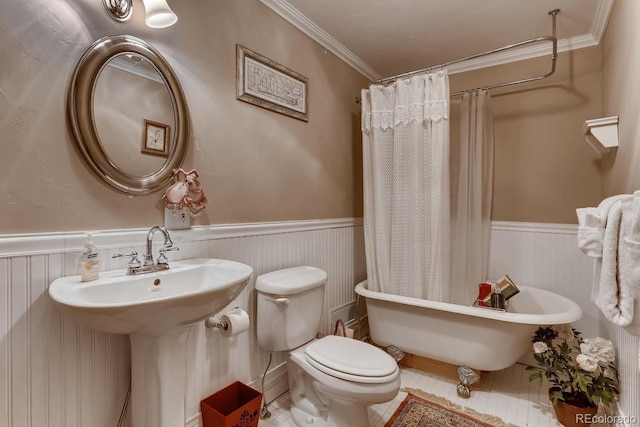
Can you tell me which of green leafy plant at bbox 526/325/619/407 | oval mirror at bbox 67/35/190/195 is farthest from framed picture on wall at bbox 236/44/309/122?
green leafy plant at bbox 526/325/619/407

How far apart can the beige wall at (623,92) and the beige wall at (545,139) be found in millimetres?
225

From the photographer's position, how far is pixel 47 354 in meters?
1.11

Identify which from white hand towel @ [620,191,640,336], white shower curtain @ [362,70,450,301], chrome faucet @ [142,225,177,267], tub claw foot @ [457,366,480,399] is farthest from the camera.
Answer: white shower curtain @ [362,70,450,301]

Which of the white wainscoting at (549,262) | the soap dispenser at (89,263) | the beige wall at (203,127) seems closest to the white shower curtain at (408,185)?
the beige wall at (203,127)

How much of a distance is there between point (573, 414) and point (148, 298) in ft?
7.08

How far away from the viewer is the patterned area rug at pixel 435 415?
5.73 ft

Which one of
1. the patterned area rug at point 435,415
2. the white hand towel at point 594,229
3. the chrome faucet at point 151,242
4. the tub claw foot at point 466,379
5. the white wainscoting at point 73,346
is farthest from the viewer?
the tub claw foot at point 466,379

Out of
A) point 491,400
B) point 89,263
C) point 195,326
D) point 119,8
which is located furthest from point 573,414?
point 119,8

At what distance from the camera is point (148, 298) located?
3.67ft

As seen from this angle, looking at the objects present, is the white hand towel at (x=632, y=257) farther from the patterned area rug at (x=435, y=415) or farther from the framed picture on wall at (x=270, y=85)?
the framed picture on wall at (x=270, y=85)

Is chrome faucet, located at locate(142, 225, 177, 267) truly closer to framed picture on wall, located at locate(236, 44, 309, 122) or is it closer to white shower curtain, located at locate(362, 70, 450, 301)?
framed picture on wall, located at locate(236, 44, 309, 122)

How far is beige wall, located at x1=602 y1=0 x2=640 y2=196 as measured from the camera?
146 cm

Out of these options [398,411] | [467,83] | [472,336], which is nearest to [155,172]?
[398,411]

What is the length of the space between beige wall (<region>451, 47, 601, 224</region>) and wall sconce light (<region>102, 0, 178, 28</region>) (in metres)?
2.22
